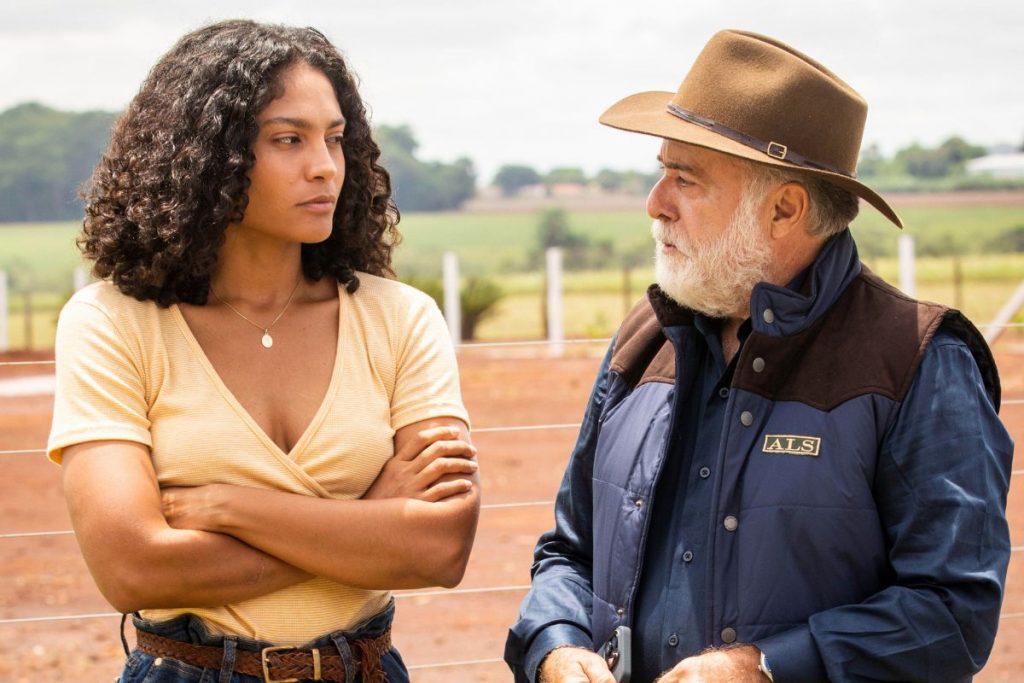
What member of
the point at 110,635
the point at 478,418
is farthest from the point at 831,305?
the point at 478,418

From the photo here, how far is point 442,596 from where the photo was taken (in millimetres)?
8492

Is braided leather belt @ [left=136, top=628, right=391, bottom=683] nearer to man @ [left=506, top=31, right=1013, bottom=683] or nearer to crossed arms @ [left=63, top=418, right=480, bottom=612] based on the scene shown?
crossed arms @ [left=63, top=418, right=480, bottom=612]

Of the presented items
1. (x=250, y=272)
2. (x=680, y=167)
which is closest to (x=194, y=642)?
(x=250, y=272)

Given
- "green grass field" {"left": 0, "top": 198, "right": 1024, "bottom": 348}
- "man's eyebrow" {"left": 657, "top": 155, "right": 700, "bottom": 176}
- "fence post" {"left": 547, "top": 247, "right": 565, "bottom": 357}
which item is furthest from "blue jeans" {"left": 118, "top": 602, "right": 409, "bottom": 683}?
"green grass field" {"left": 0, "top": 198, "right": 1024, "bottom": 348}

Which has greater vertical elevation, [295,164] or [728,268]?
[295,164]

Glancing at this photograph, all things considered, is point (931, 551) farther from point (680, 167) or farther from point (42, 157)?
point (42, 157)

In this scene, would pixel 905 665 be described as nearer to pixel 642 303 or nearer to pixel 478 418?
pixel 642 303

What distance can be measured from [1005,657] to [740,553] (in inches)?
201

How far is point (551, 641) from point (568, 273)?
47.0 metres

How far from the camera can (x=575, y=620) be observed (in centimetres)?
276

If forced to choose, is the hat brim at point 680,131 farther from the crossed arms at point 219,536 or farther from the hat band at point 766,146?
the crossed arms at point 219,536

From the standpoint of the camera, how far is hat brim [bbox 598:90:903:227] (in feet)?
8.55

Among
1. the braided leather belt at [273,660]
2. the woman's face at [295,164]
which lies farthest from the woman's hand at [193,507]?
the woman's face at [295,164]

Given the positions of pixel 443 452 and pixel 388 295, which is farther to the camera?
pixel 388 295
